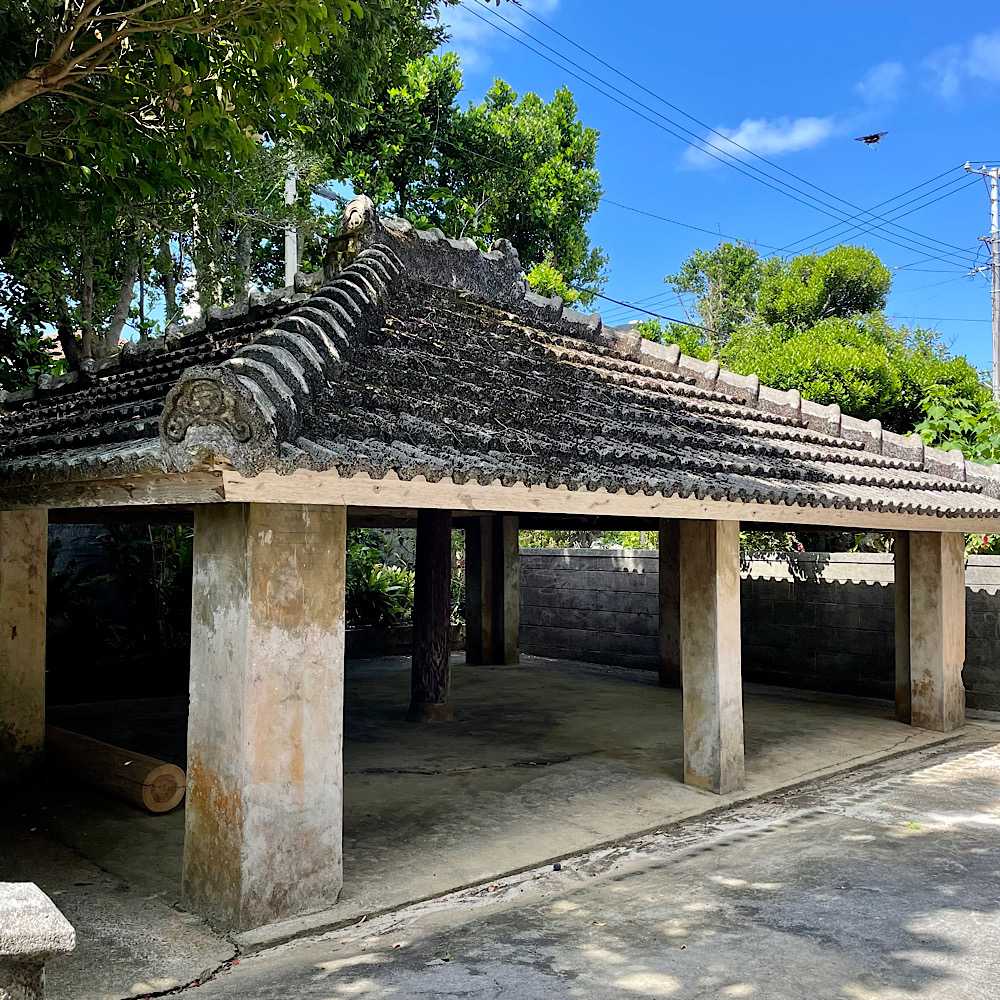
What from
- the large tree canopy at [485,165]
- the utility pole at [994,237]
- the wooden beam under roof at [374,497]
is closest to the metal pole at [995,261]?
the utility pole at [994,237]

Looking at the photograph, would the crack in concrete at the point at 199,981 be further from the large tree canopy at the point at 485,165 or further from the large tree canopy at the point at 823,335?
the large tree canopy at the point at 485,165

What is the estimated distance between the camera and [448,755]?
8641mm

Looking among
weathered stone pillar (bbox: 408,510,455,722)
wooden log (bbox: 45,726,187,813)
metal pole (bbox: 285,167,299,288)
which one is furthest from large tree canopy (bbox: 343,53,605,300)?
wooden log (bbox: 45,726,187,813)

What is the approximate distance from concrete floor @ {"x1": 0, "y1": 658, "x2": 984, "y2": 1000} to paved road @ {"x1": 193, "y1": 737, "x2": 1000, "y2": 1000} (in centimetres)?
33

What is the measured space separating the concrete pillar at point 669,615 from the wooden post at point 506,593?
2.66 metres

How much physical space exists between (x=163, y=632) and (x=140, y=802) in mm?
6440

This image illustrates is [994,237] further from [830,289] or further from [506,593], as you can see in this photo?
[506,593]

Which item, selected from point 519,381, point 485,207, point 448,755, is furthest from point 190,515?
point 485,207

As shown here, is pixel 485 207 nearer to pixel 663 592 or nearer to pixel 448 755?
pixel 663 592

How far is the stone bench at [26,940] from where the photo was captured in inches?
81.1

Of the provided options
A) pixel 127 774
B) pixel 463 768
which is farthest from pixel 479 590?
pixel 127 774

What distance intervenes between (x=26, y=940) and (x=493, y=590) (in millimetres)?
12918

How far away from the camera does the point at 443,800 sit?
23.3ft

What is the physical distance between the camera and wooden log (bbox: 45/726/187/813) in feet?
21.9
